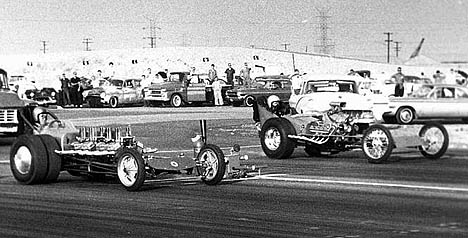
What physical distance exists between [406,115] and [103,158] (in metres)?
5.20

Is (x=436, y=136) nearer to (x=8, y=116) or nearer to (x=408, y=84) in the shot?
(x=408, y=84)

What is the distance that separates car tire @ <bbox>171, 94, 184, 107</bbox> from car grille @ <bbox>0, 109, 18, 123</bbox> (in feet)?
13.4

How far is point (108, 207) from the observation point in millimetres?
5328

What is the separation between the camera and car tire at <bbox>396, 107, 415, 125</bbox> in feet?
4.81

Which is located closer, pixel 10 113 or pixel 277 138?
pixel 277 138

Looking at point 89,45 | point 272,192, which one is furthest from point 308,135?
point 89,45

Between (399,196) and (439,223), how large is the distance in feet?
1.08

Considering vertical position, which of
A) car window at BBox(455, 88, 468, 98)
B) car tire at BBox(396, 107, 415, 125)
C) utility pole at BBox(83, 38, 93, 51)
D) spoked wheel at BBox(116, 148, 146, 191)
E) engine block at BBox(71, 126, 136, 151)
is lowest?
spoked wheel at BBox(116, 148, 146, 191)

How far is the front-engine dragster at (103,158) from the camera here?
630 centimetres

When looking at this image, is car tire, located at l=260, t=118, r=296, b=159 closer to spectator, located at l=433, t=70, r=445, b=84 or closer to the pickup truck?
the pickup truck

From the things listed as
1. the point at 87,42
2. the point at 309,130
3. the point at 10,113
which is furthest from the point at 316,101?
the point at 87,42

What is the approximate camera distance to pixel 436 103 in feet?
4.31

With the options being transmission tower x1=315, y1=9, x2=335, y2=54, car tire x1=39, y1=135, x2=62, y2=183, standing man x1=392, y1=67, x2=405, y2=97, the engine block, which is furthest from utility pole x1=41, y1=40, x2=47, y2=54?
car tire x1=39, y1=135, x2=62, y2=183

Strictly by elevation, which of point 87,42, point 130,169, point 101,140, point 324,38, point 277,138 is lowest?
point 130,169
